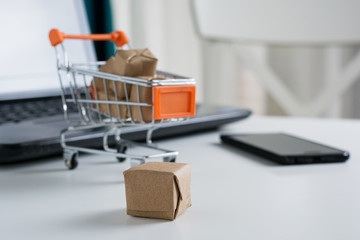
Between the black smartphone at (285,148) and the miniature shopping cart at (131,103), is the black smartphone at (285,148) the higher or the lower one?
the lower one

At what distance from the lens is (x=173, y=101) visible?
51 centimetres

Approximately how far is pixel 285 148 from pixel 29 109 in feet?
1.58

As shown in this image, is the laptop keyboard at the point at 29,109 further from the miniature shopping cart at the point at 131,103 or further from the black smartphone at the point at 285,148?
the black smartphone at the point at 285,148

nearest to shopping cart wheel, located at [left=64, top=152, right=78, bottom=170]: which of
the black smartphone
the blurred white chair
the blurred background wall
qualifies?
the black smartphone

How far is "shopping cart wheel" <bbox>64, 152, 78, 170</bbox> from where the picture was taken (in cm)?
60

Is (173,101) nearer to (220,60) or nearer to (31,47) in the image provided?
(31,47)

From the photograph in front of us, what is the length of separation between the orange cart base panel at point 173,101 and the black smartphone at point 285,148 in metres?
0.16

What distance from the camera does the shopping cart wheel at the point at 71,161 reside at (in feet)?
1.97

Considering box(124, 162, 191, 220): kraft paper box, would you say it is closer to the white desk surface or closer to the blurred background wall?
the white desk surface

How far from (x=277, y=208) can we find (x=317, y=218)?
0.14 feet

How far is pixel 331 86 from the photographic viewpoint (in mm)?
1570

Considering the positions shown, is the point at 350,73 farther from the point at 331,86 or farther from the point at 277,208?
the point at 277,208

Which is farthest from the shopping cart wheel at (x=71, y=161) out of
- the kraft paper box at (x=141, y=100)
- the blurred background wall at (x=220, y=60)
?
the blurred background wall at (x=220, y=60)

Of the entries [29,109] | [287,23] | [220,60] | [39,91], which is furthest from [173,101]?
[220,60]
